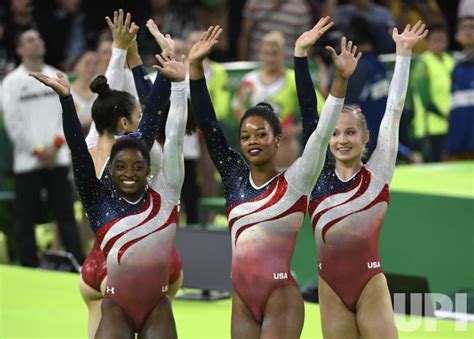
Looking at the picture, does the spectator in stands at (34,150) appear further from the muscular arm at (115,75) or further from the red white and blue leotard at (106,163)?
the muscular arm at (115,75)

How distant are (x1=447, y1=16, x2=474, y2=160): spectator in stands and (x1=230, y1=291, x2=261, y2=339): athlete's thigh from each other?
6.50 meters

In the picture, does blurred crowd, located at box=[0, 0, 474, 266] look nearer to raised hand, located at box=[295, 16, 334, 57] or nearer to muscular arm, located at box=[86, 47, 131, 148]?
muscular arm, located at box=[86, 47, 131, 148]

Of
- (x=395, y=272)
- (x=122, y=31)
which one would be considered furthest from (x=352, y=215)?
(x=395, y=272)

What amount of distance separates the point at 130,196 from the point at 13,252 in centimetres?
538

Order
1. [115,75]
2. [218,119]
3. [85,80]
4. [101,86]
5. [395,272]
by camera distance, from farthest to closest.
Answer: [218,119], [85,80], [395,272], [115,75], [101,86]

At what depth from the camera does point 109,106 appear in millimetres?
7875

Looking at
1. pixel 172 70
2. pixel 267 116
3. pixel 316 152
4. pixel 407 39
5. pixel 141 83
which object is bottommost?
pixel 316 152

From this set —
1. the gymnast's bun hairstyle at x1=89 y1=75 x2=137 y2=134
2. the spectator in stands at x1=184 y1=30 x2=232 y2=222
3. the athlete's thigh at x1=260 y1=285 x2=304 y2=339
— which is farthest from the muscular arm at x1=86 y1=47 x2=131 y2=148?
the spectator in stands at x1=184 y1=30 x2=232 y2=222

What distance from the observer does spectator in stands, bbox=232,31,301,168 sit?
12625mm

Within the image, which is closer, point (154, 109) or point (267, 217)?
point (267, 217)

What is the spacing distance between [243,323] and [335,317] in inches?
20.7

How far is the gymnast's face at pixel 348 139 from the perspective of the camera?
7629mm

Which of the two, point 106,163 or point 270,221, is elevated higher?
point 106,163

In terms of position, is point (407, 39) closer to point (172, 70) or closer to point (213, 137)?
point (213, 137)
